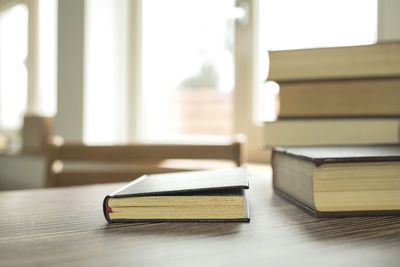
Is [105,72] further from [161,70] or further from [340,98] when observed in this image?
[340,98]

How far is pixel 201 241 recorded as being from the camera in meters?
0.37

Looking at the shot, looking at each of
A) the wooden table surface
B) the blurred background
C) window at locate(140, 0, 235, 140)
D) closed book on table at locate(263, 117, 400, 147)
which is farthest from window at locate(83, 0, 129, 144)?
the wooden table surface

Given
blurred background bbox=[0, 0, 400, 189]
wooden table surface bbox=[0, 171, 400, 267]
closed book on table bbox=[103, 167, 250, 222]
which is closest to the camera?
wooden table surface bbox=[0, 171, 400, 267]

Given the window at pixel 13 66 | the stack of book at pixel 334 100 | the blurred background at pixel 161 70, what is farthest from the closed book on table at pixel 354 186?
the window at pixel 13 66

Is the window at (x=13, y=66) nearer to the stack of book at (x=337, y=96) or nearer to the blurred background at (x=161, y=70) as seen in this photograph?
the blurred background at (x=161, y=70)

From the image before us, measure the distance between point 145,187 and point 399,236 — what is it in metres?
0.27

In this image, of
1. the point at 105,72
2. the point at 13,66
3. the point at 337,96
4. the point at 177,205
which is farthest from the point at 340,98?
the point at 13,66

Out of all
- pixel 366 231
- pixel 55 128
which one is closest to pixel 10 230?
pixel 366 231

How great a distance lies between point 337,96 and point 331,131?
0.20 ft

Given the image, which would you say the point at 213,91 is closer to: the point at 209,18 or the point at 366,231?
the point at 209,18

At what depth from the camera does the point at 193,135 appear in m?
2.07

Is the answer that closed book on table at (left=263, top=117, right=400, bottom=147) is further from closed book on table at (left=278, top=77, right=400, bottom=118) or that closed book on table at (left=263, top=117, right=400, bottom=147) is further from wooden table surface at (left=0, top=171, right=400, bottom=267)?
wooden table surface at (left=0, top=171, right=400, bottom=267)

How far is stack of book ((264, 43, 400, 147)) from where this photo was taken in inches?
26.0

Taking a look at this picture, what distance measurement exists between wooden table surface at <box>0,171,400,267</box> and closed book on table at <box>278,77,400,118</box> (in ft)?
0.76
